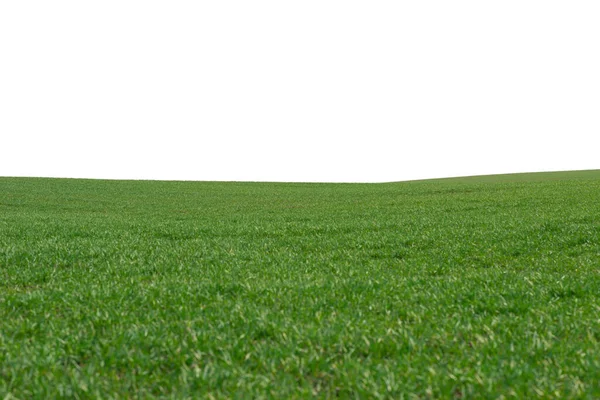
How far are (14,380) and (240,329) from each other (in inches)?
106

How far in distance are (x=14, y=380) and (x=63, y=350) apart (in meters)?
0.77

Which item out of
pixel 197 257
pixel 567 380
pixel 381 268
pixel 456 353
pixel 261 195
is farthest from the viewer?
pixel 261 195

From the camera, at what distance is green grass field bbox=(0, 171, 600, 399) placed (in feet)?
17.3

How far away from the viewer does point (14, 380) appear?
5.38 metres

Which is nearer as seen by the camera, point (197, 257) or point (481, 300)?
point (481, 300)

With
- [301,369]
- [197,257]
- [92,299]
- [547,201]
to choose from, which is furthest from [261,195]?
[301,369]

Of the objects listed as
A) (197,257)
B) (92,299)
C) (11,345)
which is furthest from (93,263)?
(11,345)

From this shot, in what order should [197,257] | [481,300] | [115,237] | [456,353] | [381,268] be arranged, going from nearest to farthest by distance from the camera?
[456,353] < [481,300] < [381,268] < [197,257] < [115,237]

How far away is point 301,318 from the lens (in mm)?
7488

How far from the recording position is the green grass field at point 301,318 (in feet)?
17.3

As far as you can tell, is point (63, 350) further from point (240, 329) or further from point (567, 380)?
point (567, 380)

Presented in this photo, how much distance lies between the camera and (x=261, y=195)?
162 ft

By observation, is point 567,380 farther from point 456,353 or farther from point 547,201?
point 547,201

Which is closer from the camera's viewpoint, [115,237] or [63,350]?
[63,350]
